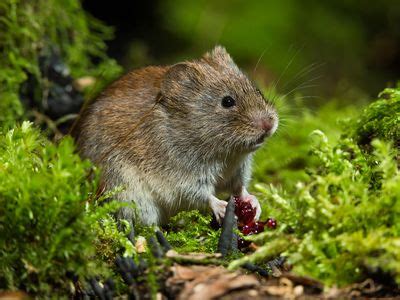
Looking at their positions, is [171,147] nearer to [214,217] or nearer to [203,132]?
[203,132]

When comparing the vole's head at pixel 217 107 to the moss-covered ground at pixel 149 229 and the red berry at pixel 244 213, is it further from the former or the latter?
the moss-covered ground at pixel 149 229

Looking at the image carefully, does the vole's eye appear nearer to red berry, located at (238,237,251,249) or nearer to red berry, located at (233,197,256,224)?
red berry, located at (233,197,256,224)

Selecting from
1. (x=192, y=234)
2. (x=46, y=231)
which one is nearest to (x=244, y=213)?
(x=192, y=234)

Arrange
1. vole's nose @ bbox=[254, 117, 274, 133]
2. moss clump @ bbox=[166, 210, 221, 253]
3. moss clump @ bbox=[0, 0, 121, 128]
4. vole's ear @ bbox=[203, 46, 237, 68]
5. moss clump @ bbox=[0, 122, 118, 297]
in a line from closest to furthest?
moss clump @ bbox=[0, 122, 118, 297], moss clump @ bbox=[166, 210, 221, 253], vole's nose @ bbox=[254, 117, 274, 133], vole's ear @ bbox=[203, 46, 237, 68], moss clump @ bbox=[0, 0, 121, 128]

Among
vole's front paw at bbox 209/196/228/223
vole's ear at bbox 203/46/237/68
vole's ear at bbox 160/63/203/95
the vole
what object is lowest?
vole's front paw at bbox 209/196/228/223

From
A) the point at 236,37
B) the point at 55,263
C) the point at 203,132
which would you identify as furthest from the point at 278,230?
the point at 236,37

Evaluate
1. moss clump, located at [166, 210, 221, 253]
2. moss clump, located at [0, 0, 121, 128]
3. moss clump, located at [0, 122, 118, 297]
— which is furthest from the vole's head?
moss clump, located at [0, 122, 118, 297]
